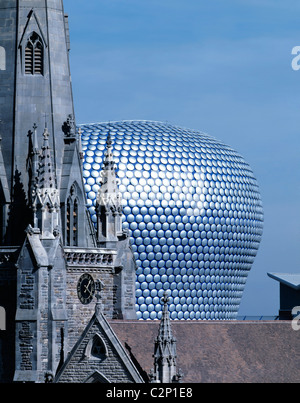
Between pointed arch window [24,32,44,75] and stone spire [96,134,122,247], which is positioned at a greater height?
pointed arch window [24,32,44,75]

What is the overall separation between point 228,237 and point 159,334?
97485mm

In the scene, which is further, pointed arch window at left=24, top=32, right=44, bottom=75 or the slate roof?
pointed arch window at left=24, top=32, right=44, bottom=75

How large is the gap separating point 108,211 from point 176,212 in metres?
81.4

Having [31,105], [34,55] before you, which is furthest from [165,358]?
[34,55]

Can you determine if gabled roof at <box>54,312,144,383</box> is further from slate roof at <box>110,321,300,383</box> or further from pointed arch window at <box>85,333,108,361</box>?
slate roof at <box>110,321,300,383</box>


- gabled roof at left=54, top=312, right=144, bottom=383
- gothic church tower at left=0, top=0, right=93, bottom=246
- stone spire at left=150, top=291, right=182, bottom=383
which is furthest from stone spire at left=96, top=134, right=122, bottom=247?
stone spire at left=150, top=291, right=182, bottom=383

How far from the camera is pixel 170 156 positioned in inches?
5896

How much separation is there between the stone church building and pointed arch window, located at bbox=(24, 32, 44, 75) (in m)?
0.04

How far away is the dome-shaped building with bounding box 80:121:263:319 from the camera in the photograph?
146m

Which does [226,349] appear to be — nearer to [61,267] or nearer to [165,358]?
[165,358]

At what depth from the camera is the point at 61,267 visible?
6225cm

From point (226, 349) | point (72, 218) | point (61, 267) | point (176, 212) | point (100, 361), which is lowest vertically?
point (100, 361)
